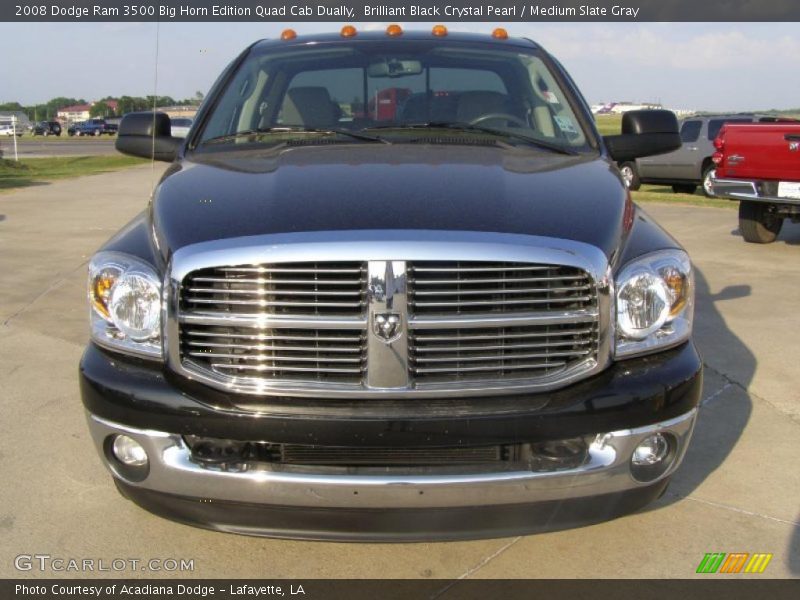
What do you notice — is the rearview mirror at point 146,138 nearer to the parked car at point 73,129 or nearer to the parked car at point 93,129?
the parked car at point 93,129

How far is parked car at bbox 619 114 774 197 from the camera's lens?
59.5 ft

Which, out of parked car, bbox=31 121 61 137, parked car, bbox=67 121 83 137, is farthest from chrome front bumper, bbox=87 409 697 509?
parked car, bbox=31 121 61 137

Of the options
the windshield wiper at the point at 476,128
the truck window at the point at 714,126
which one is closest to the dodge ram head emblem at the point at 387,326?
the windshield wiper at the point at 476,128

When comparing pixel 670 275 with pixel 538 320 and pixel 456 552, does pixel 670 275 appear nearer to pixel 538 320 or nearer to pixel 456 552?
pixel 538 320

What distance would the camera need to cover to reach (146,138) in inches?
170

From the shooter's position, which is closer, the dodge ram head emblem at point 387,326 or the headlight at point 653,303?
the dodge ram head emblem at point 387,326

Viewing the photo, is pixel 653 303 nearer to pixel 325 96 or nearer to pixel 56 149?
pixel 325 96

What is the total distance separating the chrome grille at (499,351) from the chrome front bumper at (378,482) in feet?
0.87

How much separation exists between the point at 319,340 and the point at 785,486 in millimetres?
2174

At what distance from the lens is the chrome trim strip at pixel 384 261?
2.55 meters

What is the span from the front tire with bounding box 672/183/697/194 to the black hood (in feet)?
54.1

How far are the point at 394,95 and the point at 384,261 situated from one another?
5.87 feet

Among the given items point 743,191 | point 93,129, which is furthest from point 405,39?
point 93,129
